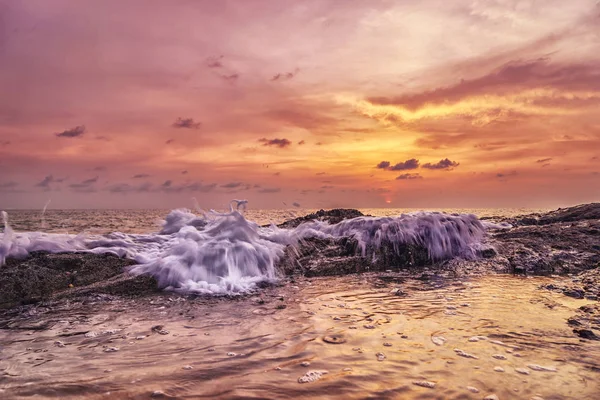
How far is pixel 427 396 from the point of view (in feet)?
8.32

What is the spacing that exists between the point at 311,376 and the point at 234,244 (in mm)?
4147

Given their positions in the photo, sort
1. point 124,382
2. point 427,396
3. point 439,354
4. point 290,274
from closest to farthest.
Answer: point 427,396
point 124,382
point 439,354
point 290,274

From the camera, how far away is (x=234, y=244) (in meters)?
6.74

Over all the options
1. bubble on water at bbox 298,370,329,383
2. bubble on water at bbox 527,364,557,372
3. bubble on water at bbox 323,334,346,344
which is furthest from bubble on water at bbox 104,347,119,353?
bubble on water at bbox 527,364,557,372

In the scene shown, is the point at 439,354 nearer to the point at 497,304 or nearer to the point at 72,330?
the point at 497,304

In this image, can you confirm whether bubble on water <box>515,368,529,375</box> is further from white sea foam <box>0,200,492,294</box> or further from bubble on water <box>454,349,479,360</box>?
white sea foam <box>0,200,492,294</box>

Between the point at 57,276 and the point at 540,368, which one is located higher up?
the point at 57,276

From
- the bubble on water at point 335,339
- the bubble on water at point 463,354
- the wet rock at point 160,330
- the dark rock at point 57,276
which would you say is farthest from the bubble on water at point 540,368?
the dark rock at point 57,276

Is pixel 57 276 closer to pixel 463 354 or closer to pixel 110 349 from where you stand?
pixel 110 349

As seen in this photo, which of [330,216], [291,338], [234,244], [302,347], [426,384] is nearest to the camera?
[426,384]

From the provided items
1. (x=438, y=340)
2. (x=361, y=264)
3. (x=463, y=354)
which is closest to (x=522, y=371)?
(x=463, y=354)

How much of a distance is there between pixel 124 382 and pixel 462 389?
2455mm

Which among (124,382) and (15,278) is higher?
(15,278)

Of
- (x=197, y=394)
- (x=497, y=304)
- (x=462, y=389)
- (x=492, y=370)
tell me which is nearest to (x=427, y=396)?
(x=462, y=389)
